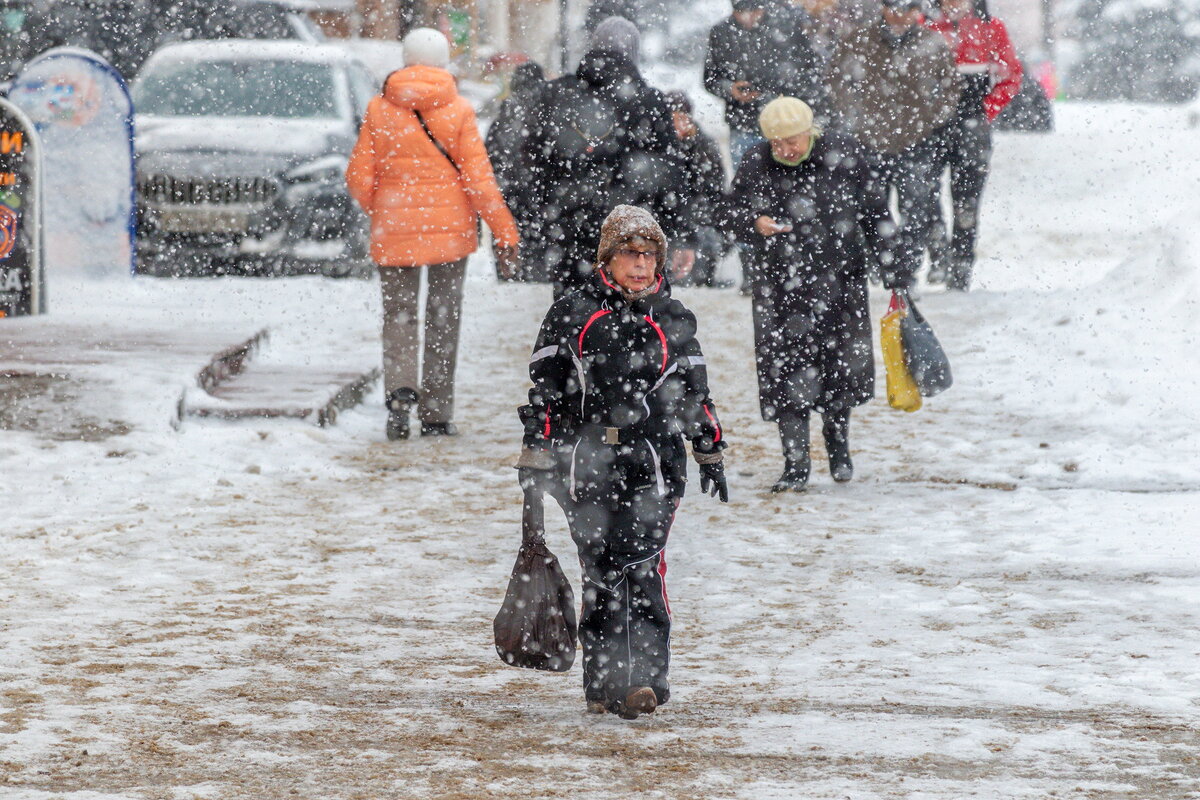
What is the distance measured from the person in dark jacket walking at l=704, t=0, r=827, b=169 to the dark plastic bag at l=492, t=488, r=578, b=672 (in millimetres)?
8644

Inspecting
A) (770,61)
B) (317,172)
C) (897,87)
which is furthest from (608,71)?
(317,172)

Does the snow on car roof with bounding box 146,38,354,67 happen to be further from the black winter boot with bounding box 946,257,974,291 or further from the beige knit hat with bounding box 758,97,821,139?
the beige knit hat with bounding box 758,97,821,139

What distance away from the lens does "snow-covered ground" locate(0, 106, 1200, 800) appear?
438 cm

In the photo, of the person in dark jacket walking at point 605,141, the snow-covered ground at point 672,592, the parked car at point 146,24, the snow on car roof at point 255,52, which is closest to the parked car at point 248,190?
the snow on car roof at point 255,52

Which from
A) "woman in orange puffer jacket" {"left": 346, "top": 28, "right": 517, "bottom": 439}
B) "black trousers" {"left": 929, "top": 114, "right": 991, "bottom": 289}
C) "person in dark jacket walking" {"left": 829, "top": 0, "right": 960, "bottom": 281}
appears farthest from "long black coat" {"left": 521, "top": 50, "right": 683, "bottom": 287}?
"black trousers" {"left": 929, "top": 114, "right": 991, "bottom": 289}

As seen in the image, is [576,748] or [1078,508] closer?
[576,748]

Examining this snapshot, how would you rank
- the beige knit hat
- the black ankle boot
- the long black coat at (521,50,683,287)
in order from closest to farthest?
1. the beige knit hat
2. the long black coat at (521,50,683,287)
3. the black ankle boot

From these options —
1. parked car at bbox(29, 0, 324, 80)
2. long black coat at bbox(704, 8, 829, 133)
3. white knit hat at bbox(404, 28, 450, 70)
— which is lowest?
white knit hat at bbox(404, 28, 450, 70)

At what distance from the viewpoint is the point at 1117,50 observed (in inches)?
1784

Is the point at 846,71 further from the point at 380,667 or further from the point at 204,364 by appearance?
the point at 380,667

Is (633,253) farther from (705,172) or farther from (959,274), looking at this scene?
(959,274)

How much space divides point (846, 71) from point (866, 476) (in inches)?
195

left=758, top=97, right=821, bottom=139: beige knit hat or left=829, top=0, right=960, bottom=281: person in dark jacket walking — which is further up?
left=829, top=0, right=960, bottom=281: person in dark jacket walking

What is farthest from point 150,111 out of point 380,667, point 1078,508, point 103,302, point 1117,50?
point 1117,50
